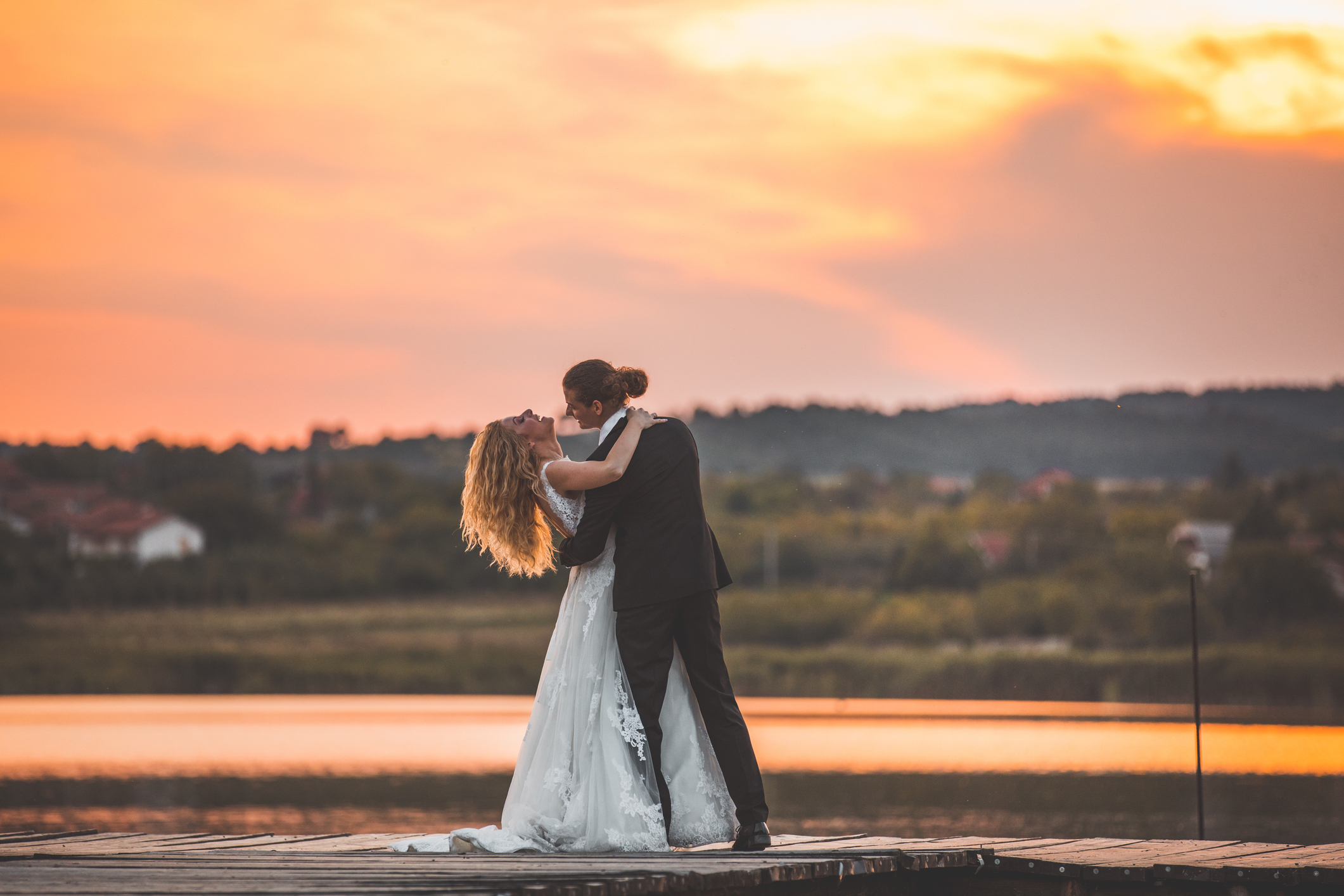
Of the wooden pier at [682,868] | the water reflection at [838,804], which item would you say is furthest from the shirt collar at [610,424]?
the water reflection at [838,804]

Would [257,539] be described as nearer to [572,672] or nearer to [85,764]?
[85,764]

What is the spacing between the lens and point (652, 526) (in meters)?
5.36

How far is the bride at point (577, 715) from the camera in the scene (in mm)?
5230

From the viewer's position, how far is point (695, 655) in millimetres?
5387

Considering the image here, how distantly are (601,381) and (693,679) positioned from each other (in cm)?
112

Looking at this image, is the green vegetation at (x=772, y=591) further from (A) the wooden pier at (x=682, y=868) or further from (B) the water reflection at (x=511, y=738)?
(A) the wooden pier at (x=682, y=868)

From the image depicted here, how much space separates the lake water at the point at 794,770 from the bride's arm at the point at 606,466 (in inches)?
505

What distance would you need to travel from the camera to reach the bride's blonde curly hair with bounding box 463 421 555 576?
17.9ft

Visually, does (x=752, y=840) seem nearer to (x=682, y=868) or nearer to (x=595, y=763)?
(x=595, y=763)

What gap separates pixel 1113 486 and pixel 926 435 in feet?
44.9

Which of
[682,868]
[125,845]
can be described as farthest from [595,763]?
[125,845]

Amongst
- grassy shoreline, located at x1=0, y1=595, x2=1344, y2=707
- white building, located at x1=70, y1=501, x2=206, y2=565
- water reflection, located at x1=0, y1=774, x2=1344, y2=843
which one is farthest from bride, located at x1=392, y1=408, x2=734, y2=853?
white building, located at x1=70, y1=501, x2=206, y2=565

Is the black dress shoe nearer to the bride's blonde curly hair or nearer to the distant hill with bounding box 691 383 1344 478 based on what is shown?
the bride's blonde curly hair

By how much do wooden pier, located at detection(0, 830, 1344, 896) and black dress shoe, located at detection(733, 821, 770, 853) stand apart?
2.8 inches
